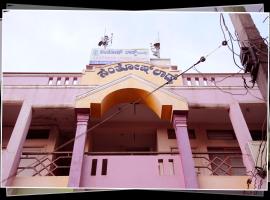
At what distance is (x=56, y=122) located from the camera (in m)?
10.2

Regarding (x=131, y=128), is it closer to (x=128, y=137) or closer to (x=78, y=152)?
(x=128, y=137)

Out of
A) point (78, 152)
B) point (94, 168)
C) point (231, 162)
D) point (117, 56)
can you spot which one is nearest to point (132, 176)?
point (94, 168)

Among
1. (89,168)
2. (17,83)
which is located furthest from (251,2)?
(17,83)

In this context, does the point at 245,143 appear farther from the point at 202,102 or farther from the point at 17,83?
the point at 17,83

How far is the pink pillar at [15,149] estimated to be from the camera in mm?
7727

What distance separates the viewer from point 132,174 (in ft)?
26.1

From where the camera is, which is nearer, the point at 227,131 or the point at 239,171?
the point at 239,171

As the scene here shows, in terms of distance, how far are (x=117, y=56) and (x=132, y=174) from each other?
13.3 feet

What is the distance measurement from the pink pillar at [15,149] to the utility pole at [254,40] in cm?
503

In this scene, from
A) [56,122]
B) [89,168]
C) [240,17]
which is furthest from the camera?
[56,122]

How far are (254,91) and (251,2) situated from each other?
365 cm

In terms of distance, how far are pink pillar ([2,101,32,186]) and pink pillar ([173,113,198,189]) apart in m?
3.44

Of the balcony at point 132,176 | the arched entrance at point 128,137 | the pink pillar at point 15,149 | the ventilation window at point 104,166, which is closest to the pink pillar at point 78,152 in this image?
the arched entrance at point 128,137

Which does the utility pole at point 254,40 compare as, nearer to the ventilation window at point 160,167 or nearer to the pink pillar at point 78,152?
the ventilation window at point 160,167
